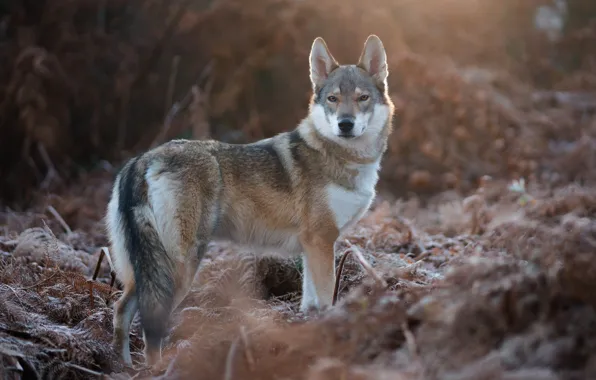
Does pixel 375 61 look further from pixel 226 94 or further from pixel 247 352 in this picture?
pixel 226 94

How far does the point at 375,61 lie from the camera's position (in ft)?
19.9

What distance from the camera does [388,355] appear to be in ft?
9.68

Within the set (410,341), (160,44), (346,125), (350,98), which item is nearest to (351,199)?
(346,125)

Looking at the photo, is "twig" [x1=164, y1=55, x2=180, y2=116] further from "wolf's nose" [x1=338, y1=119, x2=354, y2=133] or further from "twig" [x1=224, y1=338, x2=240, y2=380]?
"twig" [x1=224, y1=338, x2=240, y2=380]

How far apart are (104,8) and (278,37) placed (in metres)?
3.48

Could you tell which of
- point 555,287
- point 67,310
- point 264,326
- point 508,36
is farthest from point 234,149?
point 508,36

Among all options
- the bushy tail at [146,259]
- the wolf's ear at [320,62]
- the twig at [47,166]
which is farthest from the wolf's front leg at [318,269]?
the twig at [47,166]

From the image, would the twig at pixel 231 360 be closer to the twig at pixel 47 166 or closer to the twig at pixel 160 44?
the twig at pixel 47 166

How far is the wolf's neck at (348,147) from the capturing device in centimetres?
Result: 566

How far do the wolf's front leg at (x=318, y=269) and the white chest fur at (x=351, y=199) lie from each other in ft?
0.68

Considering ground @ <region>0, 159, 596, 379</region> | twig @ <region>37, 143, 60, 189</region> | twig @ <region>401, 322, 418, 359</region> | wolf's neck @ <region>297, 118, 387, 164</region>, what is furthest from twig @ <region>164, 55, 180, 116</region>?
twig @ <region>401, 322, 418, 359</region>

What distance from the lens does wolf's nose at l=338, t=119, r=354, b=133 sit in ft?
18.1

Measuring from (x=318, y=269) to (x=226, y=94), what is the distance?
7.69 meters

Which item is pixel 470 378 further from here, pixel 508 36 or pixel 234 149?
pixel 508 36
